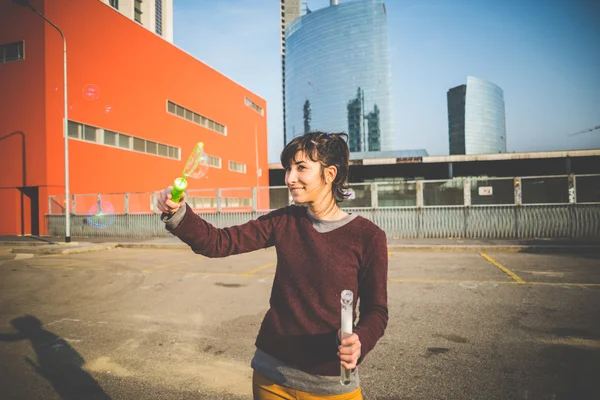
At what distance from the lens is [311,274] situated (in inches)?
61.2

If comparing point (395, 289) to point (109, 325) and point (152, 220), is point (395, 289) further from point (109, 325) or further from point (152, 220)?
point (152, 220)

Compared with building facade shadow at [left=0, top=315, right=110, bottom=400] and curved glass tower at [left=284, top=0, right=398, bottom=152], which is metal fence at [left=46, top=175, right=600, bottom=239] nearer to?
building facade shadow at [left=0, top=315, right=110, bottom=400]

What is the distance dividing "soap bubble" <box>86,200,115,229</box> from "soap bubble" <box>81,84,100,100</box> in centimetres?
628

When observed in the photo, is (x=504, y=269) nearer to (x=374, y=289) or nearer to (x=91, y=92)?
(x=374, y=289)

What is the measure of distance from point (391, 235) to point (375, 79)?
137 meters

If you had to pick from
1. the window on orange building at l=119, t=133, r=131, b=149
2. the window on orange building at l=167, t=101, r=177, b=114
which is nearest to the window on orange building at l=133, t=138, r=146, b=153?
the window on orange building at l=119, t=133, r=131, b=149

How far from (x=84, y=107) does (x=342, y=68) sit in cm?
12883

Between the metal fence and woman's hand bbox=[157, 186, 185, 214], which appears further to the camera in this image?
the metal fence

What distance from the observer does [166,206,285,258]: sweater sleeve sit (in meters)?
1.56

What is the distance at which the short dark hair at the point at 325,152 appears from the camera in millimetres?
1703

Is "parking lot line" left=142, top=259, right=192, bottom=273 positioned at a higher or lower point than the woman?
lower

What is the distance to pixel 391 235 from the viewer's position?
50.8ft

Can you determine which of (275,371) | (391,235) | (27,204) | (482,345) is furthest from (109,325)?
(27,204)

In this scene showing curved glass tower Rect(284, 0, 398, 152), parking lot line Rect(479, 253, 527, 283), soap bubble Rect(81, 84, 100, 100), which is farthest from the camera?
curved glass tower Rect(284, 0, 398, 152)
